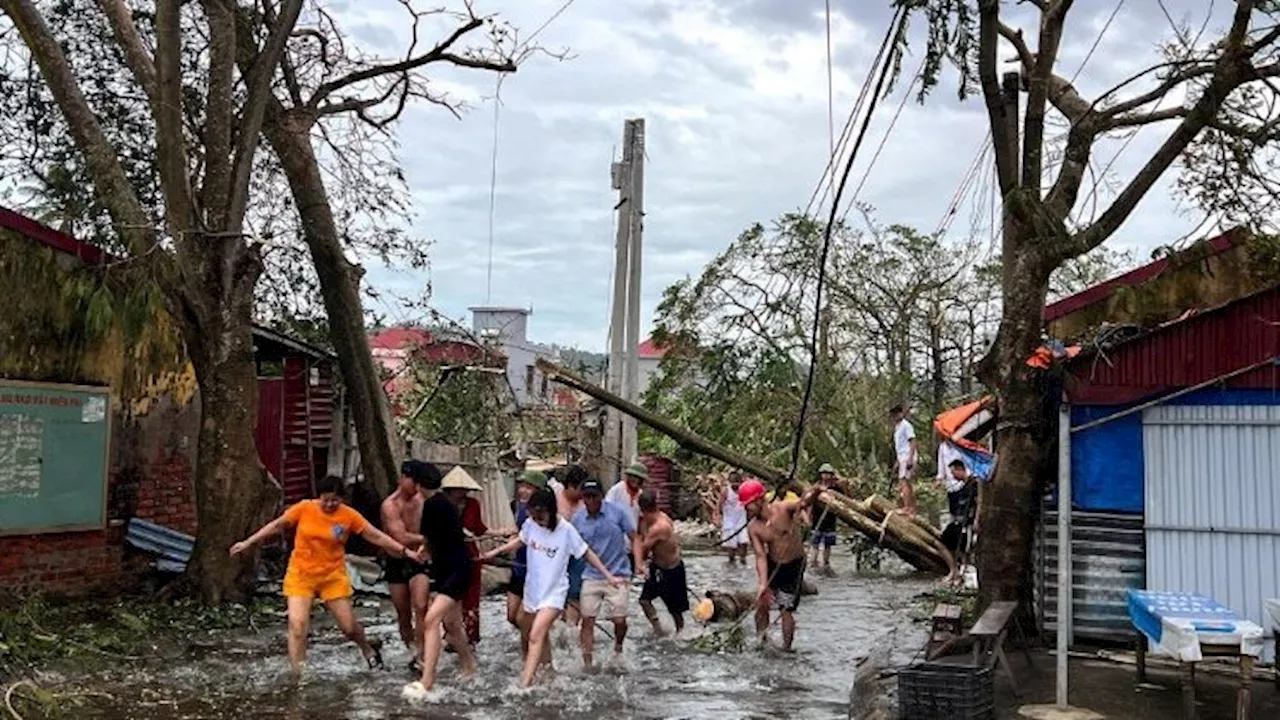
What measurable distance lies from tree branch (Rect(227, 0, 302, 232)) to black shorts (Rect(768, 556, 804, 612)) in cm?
633

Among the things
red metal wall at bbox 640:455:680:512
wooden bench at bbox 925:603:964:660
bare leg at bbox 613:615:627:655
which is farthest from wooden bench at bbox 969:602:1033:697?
red metal wall at bbox 640:455:680:512

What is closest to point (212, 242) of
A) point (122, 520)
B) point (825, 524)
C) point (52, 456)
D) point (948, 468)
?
point (52, 456)

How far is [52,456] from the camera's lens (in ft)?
40.7

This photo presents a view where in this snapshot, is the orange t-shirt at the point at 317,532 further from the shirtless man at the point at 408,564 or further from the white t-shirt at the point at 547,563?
the white t-shirt at the point at 547,563

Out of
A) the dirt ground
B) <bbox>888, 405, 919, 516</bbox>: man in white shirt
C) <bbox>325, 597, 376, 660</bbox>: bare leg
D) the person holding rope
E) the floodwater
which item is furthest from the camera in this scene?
the person holding rope

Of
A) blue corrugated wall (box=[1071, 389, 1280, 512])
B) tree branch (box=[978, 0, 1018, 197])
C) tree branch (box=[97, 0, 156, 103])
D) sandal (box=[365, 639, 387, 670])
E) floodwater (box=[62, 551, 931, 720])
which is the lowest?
floodwater (box=[62, 551, 931, 720])

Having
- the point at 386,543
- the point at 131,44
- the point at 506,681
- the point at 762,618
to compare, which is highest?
the point at 131,44

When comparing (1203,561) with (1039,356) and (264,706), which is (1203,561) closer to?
(1039,356)

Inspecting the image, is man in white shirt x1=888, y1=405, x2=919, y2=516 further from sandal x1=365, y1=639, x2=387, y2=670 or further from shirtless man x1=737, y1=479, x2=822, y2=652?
sandal x1=365, y1=639, x2=387, y2=670

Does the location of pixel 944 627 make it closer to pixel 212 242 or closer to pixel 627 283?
pixel 212 242

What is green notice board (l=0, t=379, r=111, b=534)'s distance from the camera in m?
11.9

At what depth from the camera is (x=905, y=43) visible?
31.3ft

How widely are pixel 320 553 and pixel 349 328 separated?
728cm

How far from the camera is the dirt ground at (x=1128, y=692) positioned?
8104 millimetres
